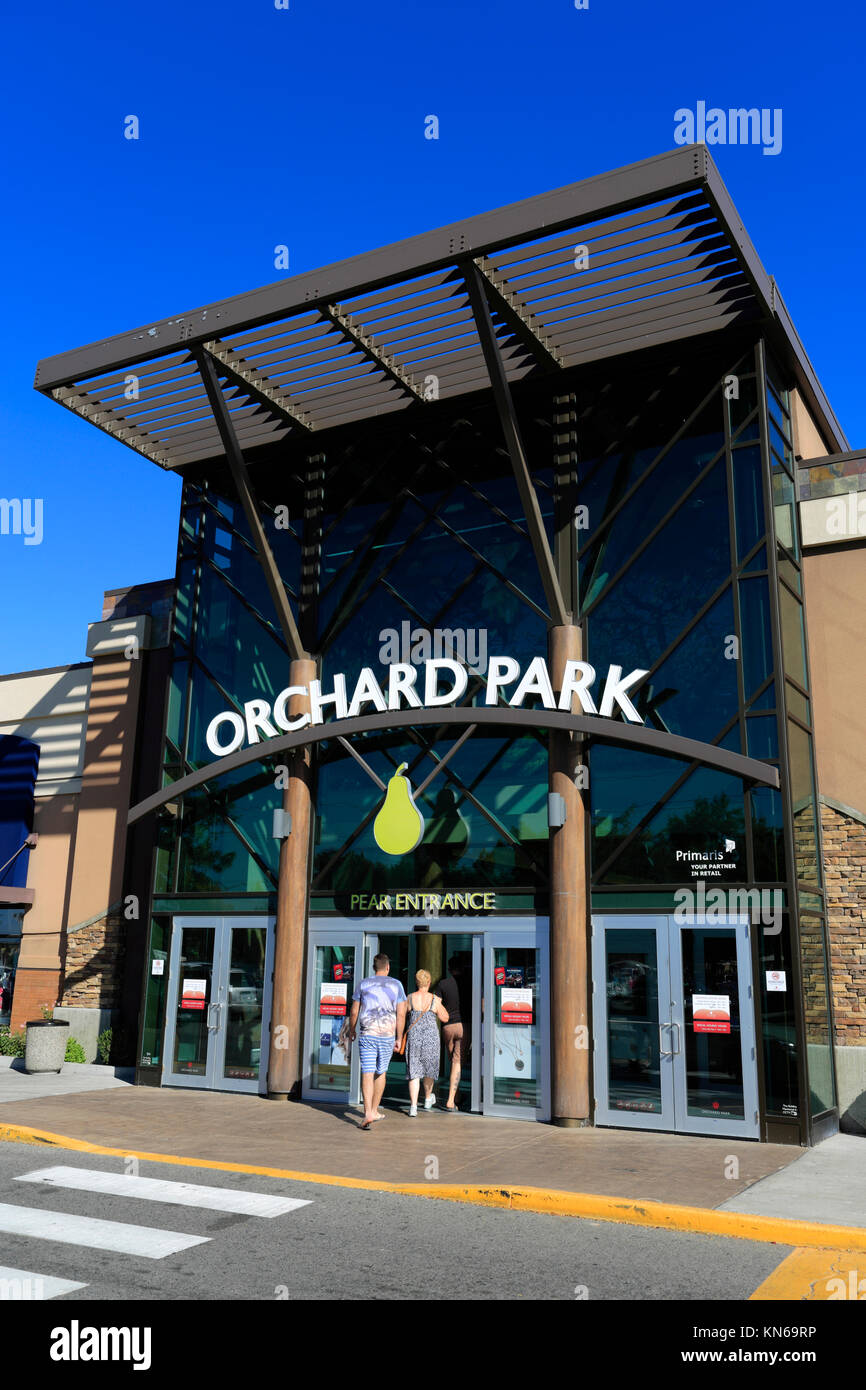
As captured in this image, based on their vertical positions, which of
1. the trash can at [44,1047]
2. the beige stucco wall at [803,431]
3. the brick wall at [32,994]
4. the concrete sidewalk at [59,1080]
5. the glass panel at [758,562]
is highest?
the beige stucco wall at [803,431]

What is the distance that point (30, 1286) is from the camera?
20.2ft

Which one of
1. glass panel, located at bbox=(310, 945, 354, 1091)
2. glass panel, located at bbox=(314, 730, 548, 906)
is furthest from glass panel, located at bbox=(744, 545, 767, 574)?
glass panel, located at bbox=(310, 945, 354, 1091)

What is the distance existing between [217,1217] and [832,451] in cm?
1484

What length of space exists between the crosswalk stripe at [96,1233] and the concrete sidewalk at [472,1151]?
2.25m

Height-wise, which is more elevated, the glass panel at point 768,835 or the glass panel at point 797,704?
the glass panel at point 797,704

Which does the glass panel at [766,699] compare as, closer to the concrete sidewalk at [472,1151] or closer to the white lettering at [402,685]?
the white lettering at [402,685]

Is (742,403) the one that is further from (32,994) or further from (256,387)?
(32,994)

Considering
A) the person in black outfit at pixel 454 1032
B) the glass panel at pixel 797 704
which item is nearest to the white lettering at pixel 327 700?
the person in black outfit at pixel 454 1032

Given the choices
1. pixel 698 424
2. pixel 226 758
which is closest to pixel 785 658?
pixel 698 424

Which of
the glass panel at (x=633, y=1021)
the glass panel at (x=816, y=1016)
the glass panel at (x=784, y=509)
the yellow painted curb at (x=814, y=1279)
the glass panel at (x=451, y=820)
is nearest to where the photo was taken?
the yellow painted curb at (x=814, y=1279)

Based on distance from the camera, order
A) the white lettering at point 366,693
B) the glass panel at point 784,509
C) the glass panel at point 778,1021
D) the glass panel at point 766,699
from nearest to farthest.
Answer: the glass panel at point 778,1021
the glass panel at point 766,699
the glass panel at point 784,509
the white lettering at point 366,693

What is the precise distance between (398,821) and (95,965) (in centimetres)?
738

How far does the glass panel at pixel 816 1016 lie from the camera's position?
12.4 metres

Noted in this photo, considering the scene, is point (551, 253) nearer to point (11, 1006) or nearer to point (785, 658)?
point (785, 658)
